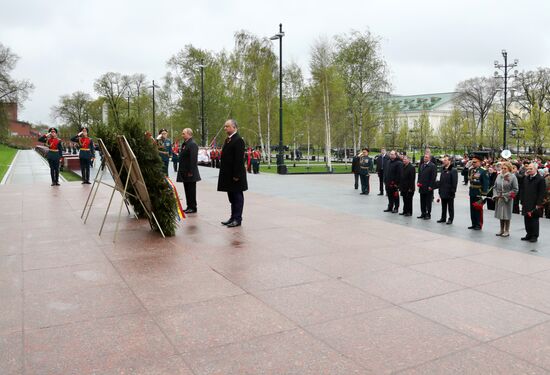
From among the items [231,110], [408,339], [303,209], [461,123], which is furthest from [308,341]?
[461,123]

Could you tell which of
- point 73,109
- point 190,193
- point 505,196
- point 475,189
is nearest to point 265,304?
point 190,193

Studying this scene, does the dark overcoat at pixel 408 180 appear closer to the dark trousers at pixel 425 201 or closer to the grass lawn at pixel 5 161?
the dark trousers at pixel 425 201

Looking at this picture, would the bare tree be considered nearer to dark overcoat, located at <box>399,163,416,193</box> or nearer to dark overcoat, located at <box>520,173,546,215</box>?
dark overcoat, located at <box>399,163,416,193</box>

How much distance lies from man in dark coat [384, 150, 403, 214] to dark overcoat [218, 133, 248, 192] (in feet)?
17.3

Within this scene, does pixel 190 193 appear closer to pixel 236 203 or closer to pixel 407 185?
pixel 236 203

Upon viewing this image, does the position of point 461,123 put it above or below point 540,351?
above

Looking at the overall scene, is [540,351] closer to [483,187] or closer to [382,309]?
[382,309]

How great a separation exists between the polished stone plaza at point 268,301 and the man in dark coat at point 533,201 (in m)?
0.35

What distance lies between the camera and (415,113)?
4766 inches

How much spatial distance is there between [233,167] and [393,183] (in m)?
5.61

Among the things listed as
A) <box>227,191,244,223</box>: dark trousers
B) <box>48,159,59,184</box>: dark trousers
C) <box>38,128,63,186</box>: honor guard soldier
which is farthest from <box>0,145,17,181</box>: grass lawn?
<box>227,191,244,223</box>: dark trousers

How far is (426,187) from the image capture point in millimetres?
11648

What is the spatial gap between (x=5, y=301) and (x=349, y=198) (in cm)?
1178

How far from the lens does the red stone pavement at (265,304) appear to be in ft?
11.6
